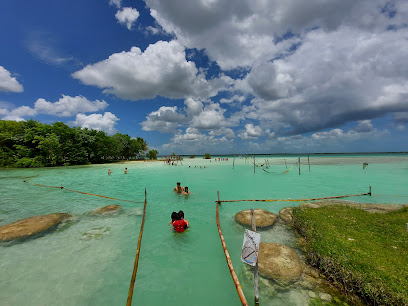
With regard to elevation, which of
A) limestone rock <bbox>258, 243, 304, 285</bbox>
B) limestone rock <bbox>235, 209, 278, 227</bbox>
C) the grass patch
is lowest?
limestone rock <bbox>258, 243, 304, 285</bbox>

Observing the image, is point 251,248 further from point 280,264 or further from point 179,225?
point 179,225

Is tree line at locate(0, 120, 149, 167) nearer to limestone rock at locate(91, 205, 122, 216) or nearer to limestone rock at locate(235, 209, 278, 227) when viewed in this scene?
limestone rock at locate(91, 205, 122, 216)

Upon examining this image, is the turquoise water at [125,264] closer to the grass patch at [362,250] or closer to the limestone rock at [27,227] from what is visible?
the limestone rock at [27,227]

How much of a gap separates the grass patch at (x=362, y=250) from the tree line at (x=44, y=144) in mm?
64339

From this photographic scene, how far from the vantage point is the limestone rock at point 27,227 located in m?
9.99

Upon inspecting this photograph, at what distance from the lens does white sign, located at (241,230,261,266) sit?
187 inches

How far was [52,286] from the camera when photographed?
6555mm

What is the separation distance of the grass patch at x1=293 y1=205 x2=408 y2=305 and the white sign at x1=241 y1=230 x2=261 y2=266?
140 inches

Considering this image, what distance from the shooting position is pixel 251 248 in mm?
4848

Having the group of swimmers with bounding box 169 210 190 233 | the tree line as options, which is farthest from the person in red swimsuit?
the tree line

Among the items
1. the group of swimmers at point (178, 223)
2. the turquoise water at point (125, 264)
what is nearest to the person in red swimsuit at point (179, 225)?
the group of swimmers at point (178, 223)

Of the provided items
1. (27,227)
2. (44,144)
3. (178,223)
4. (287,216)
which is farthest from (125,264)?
(44,144)

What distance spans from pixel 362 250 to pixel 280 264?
10.8ft

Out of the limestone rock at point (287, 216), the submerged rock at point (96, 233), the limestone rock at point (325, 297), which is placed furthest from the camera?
the limestone rock at point (287, 216)
